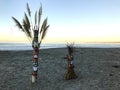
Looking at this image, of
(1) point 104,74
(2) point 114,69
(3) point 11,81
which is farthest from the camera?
(2) point 114,69

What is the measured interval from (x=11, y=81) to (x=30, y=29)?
4.40m

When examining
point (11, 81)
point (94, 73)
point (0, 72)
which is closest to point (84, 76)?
point (94, 73)

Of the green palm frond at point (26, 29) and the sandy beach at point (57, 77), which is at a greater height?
the green palm frond at point (26, 29)

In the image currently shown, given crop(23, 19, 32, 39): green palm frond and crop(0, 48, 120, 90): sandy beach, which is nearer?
crop(0, 48, 120, 90): sandy beach

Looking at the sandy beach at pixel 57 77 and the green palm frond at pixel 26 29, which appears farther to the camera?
the green palm frond at pixel 26 29

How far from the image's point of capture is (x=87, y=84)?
16719mm

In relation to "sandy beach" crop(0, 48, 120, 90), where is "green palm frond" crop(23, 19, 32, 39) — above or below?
above

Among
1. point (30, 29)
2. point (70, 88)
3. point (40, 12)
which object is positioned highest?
point (40, 12)

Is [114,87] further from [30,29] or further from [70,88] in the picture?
[30,29]

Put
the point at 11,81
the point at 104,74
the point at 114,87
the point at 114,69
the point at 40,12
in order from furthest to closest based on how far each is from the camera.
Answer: the point at 114,69 → the point at 104,74 → the point at 11,81 → the point at 40,12 → the point at 114,87

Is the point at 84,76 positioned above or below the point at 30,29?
below

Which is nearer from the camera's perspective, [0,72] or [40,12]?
[40,12]

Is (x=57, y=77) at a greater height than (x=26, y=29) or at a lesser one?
lesser

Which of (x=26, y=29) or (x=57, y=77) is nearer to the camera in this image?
(x=26, y=29)
